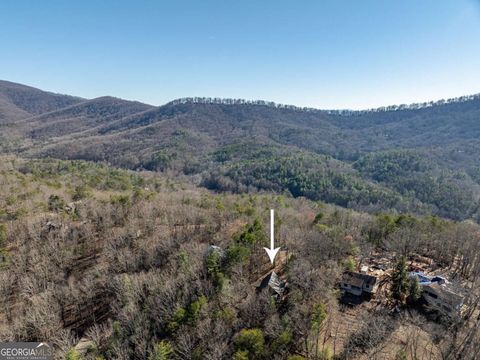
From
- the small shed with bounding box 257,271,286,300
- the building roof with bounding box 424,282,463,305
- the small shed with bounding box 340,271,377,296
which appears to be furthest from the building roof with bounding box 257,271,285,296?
the building roof with bounding box 424,282,463,305

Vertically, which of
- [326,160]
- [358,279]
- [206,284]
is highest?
[326,160]

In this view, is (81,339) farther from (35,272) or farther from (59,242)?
(59,242)

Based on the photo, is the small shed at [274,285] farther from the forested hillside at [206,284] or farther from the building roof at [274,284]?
the forested hillside at [206,284]

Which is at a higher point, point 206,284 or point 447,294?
point 206,284

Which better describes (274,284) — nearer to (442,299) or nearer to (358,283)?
(358,283)

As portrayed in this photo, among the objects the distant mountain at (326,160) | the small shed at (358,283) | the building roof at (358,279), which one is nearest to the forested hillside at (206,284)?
the small shed at (358,283)

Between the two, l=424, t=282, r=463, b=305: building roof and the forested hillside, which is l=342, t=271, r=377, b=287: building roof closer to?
the forested hillside

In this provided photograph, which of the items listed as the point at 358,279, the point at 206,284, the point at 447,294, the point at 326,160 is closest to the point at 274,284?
the point at 206,284

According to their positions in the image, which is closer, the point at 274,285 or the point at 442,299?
the point at 442,299

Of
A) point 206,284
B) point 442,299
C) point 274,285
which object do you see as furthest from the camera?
point 274,285
